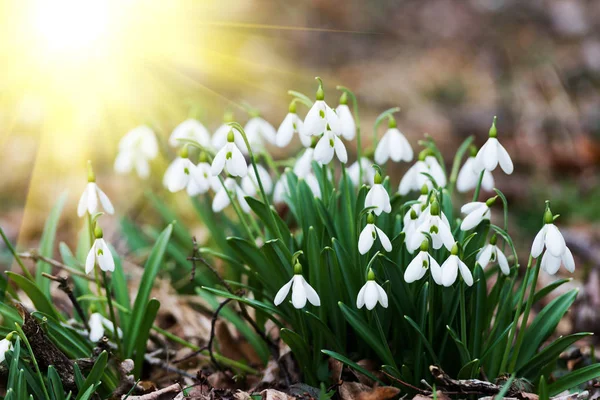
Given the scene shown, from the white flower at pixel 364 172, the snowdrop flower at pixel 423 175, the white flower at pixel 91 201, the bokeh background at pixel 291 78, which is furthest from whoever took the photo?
the bokeh background at pixel 291 78

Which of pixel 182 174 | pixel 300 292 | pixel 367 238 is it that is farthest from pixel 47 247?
pixel 367 238

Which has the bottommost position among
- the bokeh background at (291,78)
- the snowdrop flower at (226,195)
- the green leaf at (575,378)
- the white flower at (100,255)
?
the green leaf at (575,378)

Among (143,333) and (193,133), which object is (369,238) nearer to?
(143,333)

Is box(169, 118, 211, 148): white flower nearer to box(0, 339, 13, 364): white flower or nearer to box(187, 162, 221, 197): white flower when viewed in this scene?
box(187, 162, 221, 197): white flower

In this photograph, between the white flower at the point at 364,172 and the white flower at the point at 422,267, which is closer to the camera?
the white flower at the point at 422,267

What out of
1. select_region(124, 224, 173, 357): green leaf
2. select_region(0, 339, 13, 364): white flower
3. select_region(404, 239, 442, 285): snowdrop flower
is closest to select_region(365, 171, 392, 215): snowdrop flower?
select_region(404, 239, 442, 285): snowdrop flower

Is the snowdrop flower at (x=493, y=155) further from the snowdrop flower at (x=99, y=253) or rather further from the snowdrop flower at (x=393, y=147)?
the snowdrop flower at (x=99, y=253)

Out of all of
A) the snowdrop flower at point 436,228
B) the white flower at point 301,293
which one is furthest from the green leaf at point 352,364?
the snowdrop flower at point 436,228
